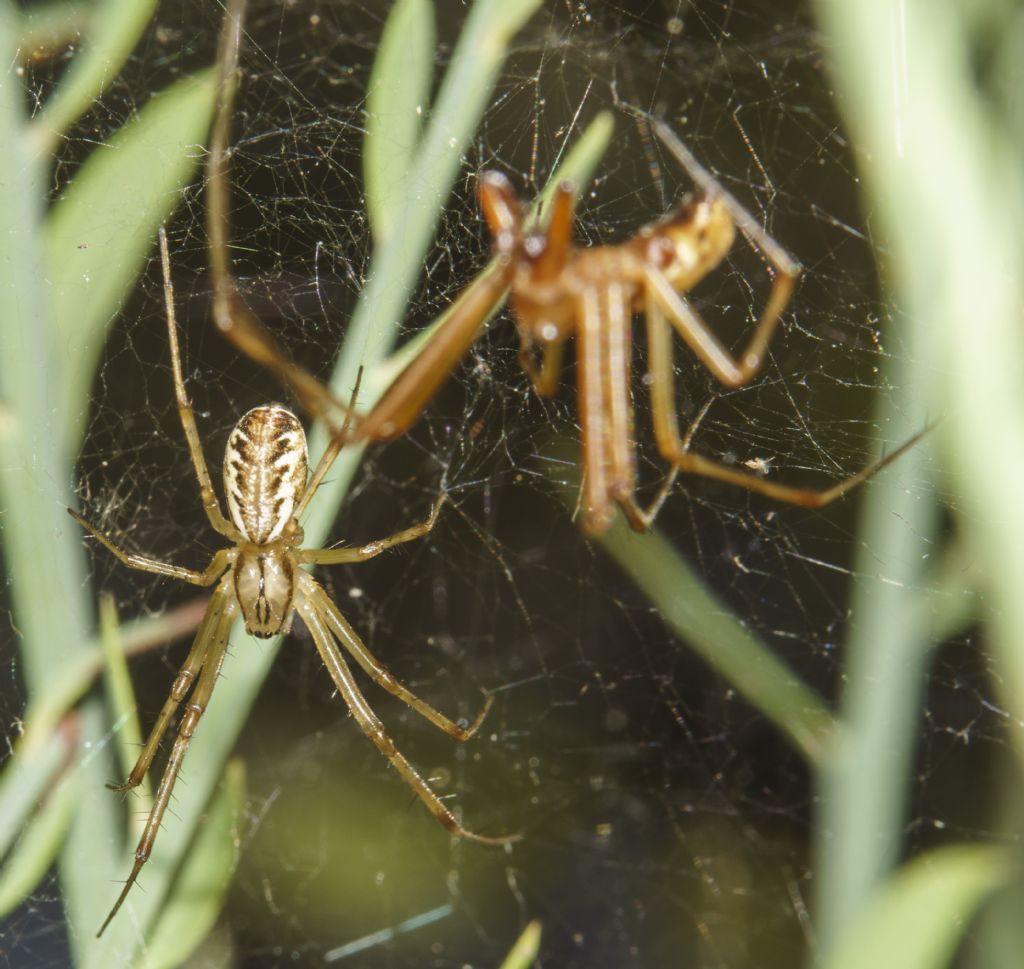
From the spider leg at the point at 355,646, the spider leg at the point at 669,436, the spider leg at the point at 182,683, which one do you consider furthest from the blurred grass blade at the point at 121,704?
the spider leg at the point at 669,436

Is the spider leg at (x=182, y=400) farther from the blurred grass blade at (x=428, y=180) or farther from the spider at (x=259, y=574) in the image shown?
the blurred grass blade at (x=428, y=180)

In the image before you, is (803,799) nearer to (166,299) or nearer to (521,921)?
(521,921)

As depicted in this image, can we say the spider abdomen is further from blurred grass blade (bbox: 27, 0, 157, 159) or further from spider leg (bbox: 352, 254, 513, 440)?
blurred grass blade (bbox: 27, 0, 157, 159)

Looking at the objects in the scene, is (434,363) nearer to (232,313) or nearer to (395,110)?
(232,313)

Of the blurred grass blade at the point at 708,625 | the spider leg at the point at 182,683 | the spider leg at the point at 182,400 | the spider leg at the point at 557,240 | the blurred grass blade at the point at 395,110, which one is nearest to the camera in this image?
the spider leg at the point at 557,240

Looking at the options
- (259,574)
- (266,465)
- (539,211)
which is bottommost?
(259,574)

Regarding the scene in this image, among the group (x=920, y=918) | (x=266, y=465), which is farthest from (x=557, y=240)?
(x=920, y=918)
